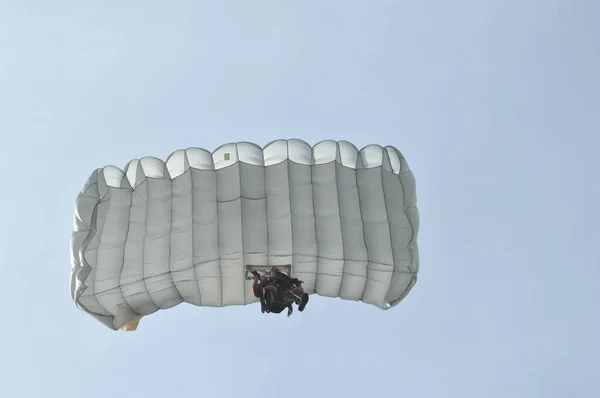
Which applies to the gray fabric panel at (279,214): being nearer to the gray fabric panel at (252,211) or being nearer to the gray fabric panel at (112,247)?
the gray fabric panel at (252,211)

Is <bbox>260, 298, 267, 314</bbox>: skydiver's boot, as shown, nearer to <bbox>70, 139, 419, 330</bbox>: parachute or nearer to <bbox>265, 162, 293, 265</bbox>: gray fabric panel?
<bbox>70, 139, 419, 330</bbox>: parachute

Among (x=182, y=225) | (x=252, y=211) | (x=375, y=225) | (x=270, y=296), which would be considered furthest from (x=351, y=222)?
(x=182, y=225)

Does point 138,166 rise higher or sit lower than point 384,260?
higher

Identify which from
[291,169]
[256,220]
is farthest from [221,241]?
[291,169]

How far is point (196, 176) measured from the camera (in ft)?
Result: 59.0

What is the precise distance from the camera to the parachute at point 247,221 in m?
17.8

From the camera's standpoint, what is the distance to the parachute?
58.5 ft

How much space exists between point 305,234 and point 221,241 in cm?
159

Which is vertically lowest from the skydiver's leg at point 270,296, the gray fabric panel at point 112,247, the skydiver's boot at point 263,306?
the skydiver's boot at point 263,306

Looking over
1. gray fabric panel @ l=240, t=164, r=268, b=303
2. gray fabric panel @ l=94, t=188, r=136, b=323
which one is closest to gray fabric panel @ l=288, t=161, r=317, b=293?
gray fabric panel @ l=240, t=164, r=268, b=303

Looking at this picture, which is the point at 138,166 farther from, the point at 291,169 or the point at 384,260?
the point at 384,260

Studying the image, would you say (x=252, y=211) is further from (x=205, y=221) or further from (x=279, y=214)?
(x=205, y=221)

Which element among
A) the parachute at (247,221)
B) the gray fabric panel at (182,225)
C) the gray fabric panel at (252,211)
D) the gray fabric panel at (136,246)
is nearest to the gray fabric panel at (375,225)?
the parachute at (247,221)

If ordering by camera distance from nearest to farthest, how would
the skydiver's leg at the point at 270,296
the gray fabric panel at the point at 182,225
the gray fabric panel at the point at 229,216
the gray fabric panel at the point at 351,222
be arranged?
the skydiver's leg at the point at 270,296 < the gray fabric panel at the point at 182,225 < the gray fabric panel at the point at 229,216 < the gray fabric panel at the point at 351,222
